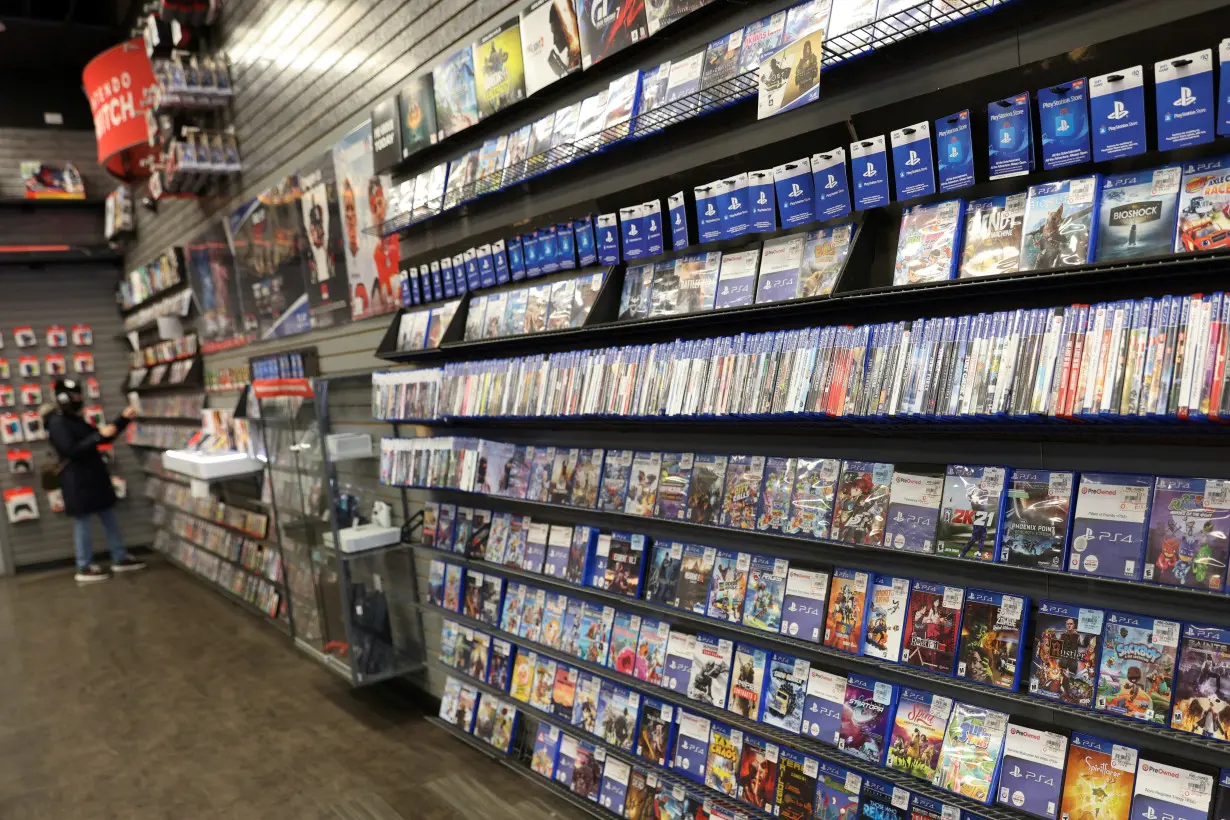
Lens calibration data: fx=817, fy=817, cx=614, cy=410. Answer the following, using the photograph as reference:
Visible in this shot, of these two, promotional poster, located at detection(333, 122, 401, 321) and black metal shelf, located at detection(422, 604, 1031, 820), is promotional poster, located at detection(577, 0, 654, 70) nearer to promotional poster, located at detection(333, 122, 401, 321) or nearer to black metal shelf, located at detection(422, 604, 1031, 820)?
promotional poster, located at detection(333, 122, 401, 321)

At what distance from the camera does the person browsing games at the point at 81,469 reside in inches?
328

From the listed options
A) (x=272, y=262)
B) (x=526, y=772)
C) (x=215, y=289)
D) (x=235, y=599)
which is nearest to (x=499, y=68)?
(x=526, y=772)

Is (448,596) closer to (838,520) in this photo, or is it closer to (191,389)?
(838,520)

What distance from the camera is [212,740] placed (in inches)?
169

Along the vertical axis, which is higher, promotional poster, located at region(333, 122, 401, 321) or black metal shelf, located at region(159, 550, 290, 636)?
promotional poster, located at region(333, 122, 401, 321)

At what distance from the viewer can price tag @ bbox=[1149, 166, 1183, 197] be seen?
163 centimetres

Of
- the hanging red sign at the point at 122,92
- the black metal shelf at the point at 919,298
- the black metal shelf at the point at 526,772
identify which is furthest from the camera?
the hanging red sign at the point at 122,92

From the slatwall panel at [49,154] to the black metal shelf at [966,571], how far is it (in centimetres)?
965

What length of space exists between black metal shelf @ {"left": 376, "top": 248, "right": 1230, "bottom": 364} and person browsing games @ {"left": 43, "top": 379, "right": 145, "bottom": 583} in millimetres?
7407

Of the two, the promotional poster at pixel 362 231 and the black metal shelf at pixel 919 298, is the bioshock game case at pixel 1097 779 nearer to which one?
the black metal shelf at pixel 919 298

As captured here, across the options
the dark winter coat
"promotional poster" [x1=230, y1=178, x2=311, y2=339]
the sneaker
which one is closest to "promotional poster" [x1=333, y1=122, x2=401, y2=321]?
"promotional poster" [x1=230, y1=178, x2=311, y2=339]

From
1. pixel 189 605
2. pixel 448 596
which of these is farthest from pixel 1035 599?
pixel 189 605

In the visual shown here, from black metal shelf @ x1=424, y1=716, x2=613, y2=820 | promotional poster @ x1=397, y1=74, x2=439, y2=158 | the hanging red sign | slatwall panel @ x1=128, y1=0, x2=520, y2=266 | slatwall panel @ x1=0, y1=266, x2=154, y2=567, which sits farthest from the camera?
slatwall panel @ x1=0, y1=266, x2=154, y2=567

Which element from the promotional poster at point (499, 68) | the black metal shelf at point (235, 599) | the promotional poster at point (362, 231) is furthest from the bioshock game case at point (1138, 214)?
the black metal shelf at point (235, 599)
